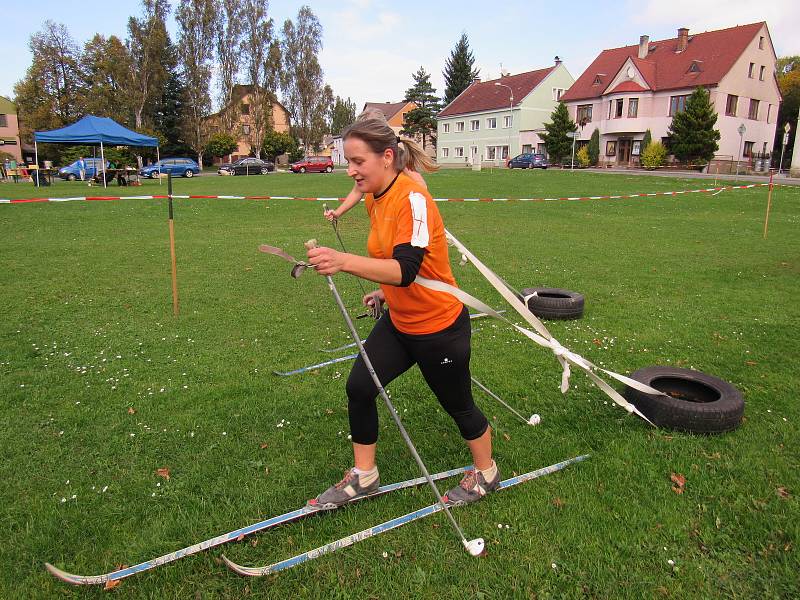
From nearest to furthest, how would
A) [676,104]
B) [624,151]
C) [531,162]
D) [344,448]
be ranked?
[344,448]
[676,104]
[531,162]
[624,151]

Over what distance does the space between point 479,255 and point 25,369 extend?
29.7 feet

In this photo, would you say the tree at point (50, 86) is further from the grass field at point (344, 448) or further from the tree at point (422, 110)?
the grass field at point (344, 448)

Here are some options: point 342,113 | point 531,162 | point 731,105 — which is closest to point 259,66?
point 531,162

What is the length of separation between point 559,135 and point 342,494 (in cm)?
5633

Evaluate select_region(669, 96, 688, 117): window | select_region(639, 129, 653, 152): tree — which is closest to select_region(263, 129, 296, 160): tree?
select_region(639, 129, 653, 152): tree

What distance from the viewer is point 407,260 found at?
2703mm

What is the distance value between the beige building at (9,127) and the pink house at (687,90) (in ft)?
231

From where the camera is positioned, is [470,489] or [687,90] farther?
[687,90]

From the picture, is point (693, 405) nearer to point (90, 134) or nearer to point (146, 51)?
point (90, 134)

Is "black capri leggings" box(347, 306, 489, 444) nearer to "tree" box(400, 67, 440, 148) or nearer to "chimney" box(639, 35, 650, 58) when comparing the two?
"chimney" box(639, 35, 650, 58)

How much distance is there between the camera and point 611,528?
10.8ft

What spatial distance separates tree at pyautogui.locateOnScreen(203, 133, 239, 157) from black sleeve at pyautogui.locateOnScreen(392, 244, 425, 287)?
69.3 m

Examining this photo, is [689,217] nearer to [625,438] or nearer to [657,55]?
[625,438]

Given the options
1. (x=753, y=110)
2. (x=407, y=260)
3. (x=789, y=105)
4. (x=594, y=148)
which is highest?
(x=789, y=105)
